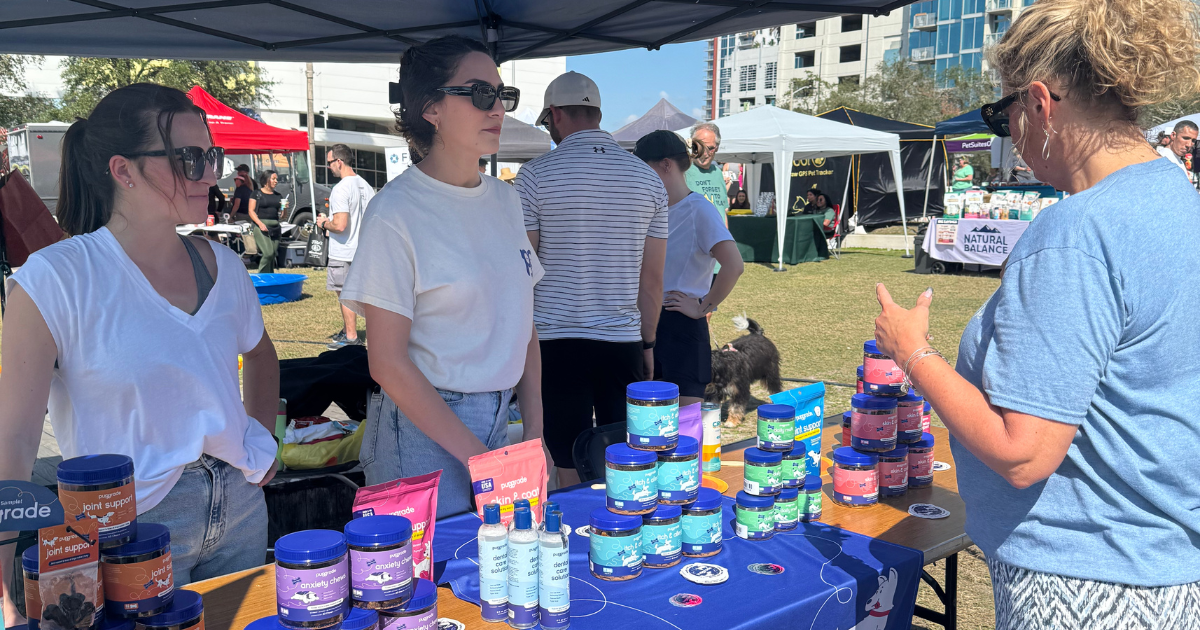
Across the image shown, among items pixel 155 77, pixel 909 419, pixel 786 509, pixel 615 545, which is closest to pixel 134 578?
pixel 615 545

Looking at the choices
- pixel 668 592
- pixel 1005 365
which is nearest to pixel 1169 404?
pixel 1005 365

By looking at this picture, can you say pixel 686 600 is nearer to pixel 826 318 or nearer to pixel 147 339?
pixel 147 339

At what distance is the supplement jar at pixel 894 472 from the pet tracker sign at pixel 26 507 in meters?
1.86

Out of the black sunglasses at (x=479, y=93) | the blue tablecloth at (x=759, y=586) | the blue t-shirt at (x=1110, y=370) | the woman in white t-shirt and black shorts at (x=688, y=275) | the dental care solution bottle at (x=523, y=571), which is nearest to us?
the blue t-shirt at (x=1110, y=370)

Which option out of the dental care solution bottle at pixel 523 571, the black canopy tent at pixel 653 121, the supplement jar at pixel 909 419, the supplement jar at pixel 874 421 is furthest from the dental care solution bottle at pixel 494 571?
the black canopy tent at pixel 653 121

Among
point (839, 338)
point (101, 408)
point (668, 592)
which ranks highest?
point (101, 408)

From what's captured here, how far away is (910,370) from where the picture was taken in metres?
1.37

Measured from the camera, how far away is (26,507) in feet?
3.06

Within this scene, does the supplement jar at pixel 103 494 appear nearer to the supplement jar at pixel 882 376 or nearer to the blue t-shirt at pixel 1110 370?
the blue t-shirt at pixel 1110 370

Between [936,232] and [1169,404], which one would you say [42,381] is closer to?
[1169,404]

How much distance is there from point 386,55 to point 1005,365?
12.4ft

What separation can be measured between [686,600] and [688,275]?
2555 millimetres

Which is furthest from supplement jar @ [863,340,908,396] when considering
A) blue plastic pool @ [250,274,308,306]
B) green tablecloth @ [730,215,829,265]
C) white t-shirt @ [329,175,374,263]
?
green tablecloth @ [730,215,829,265]

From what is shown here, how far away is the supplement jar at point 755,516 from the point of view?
72.2 inches
